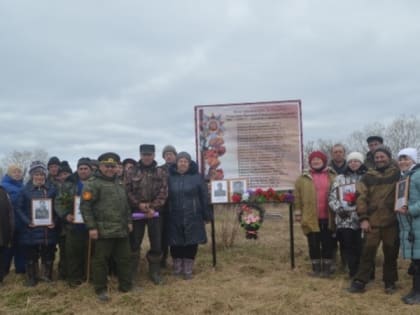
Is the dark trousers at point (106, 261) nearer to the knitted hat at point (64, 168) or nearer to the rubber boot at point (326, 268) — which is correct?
the knitted hat at point (64, 168)

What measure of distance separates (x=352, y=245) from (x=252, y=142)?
2.43 meters

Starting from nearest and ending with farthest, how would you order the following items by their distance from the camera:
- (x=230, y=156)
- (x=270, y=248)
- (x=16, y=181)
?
(x=16, y=181) < (x=230, y=156) < (x=270, y=248)

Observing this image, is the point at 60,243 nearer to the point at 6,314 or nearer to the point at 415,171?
the point at 6,314

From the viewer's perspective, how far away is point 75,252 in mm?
5879

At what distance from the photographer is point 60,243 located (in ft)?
20.6

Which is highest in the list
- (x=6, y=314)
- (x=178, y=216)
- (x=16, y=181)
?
(x=16, y=181)

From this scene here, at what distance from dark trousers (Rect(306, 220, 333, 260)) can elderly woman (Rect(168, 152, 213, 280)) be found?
1.54m

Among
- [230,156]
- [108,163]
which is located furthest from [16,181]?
[230,156]

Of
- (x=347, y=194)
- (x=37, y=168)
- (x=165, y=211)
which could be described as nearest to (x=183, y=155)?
(x=165, y=211)

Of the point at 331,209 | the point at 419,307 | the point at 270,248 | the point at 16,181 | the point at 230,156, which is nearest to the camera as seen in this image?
the point at 419,307

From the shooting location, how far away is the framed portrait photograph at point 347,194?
5.72 metres

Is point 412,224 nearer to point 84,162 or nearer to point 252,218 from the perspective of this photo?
point 252,218

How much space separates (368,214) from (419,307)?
1198mm

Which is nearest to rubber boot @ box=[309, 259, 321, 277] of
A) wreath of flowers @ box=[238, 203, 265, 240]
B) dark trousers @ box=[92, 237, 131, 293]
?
wreath of flowers @ box=[238, 203, 265, 240]
